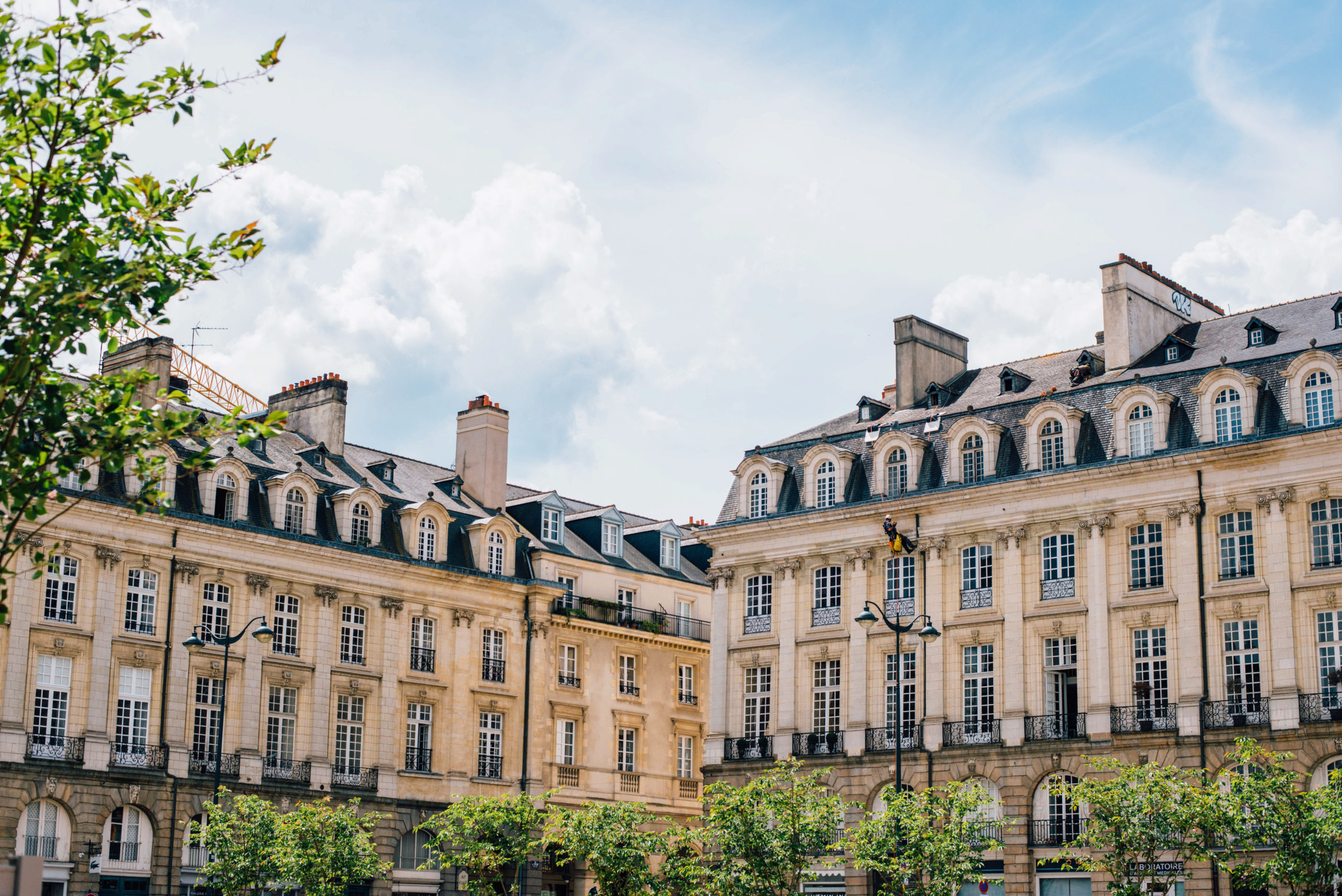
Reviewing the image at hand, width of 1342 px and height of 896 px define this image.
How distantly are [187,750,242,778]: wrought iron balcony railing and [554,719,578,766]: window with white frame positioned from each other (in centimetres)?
1150

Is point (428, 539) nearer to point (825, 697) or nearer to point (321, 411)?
point (321, 411)

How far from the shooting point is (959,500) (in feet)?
161

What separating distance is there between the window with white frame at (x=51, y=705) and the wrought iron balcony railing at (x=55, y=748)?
1cm

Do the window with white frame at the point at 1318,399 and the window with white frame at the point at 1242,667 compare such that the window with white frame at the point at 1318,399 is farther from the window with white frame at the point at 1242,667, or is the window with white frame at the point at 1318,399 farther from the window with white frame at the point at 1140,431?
the window with white frame at the point at 1242,667

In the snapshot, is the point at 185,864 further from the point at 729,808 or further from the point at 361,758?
the point at 729,808

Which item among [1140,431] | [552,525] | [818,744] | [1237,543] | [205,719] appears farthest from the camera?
[552,525]

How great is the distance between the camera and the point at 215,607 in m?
49.1

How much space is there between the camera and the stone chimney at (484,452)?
2334 inches

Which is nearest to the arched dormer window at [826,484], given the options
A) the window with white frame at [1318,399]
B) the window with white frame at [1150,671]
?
the window with white frame at [1150,671]

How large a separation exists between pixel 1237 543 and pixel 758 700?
1541 centimetres

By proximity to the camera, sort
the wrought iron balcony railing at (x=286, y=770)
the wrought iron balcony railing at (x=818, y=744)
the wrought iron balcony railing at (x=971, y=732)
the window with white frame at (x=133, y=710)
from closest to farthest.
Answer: the window with white frame at (x=133, y=710) < the wrought iron balcony railing at (x=971, y=732) < the wrought iron balcony railing at (x=286, y=770) < the wrought iron balcony railing at (x=818, y=744)

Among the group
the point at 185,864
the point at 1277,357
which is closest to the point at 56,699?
the point at 185,864

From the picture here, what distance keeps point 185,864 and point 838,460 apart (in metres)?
21.9

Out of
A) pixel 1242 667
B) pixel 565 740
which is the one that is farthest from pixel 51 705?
pixel 1242 667
